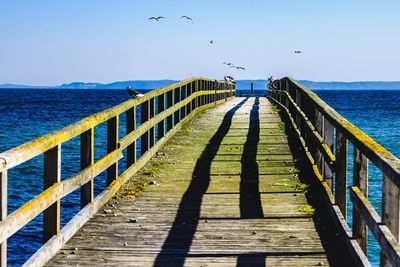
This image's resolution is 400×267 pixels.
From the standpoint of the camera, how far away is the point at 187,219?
743 cm

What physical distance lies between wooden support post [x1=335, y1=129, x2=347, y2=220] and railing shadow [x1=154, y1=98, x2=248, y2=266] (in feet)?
5.02

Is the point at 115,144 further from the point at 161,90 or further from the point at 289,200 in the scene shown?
the point at 161,90

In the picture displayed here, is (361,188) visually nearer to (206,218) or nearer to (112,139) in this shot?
(206,218)

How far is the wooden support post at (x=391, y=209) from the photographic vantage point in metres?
4.54

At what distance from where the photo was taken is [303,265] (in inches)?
226

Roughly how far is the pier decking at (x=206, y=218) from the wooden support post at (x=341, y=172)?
39cm

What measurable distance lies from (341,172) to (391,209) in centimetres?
221

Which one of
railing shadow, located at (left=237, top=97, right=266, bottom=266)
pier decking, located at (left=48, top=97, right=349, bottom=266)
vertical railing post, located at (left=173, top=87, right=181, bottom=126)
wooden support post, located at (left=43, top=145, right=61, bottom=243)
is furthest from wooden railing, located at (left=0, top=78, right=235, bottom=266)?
vertical railing post, located at (left=173, top=87, right=181, bottom=126)

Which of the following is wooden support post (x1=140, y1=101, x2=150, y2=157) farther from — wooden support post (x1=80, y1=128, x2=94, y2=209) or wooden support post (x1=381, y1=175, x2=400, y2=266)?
wooden support post (x1=381, y1=175, x2=400, y2=266)

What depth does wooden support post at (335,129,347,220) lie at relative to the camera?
6.76 m

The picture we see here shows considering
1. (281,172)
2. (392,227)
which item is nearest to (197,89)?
(281,172)

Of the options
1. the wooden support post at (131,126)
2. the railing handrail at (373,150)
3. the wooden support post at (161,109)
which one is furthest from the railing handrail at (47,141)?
the wooden support post at (161,109)

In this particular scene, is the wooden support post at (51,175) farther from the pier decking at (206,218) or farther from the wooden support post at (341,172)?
the wooden support post at (341,172)

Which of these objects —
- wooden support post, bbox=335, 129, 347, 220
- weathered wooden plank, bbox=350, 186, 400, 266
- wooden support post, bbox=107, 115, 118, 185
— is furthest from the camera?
wooden support post, bbox=107, 115, 118, 185
